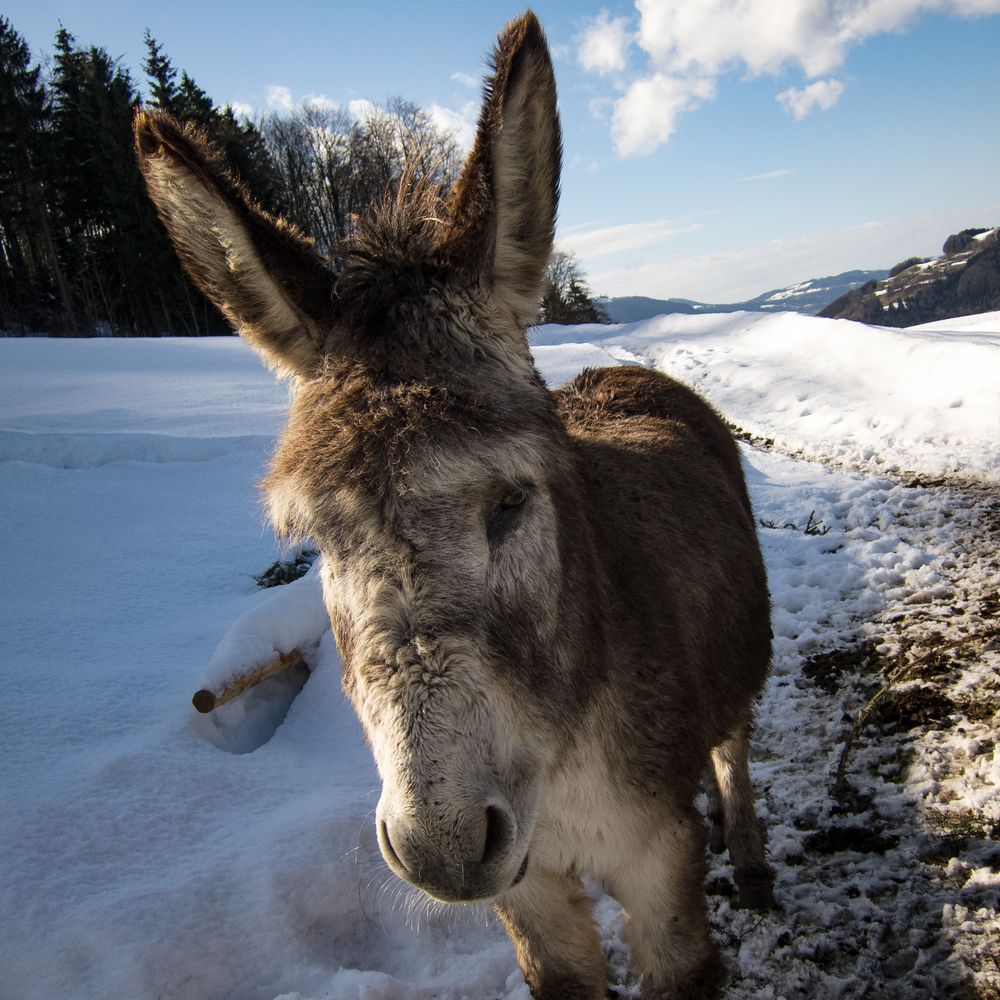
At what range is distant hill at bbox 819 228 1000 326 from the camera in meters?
34.5

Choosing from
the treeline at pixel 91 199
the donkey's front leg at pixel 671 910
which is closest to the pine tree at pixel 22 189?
the treeline at pixel 91 199

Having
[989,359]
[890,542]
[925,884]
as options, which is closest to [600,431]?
[925,884]

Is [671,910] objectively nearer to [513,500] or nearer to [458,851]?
[458,851]

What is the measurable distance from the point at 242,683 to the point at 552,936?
8.55 feet

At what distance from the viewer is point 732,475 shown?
3846 millimetres

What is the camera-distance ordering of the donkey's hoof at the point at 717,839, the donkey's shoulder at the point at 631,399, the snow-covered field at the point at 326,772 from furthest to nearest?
the donkey's shoulder at the point at 631,399 < the donkey's hoof at the point at 717,839 < the snow-covered field at the point at 326,772

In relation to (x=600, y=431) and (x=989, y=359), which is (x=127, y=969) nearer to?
(x=600, y=431)

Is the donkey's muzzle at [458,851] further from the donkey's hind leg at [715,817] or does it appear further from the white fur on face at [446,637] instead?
the donkey's hind leg at [715,817]

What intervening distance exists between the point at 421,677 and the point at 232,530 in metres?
6.13

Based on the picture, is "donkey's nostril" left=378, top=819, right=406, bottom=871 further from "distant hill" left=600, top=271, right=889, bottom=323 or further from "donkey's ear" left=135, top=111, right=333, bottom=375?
"distant hill" left=600, top=271, right=889, bottom=323

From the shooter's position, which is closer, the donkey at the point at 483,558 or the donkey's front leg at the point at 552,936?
the donkey at the point at 483,558

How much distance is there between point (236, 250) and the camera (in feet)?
6.40

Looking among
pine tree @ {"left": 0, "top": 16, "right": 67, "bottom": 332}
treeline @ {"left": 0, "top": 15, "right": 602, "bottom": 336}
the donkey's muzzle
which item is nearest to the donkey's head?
the donkey's muzzle

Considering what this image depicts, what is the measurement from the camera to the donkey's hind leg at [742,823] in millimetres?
2932
